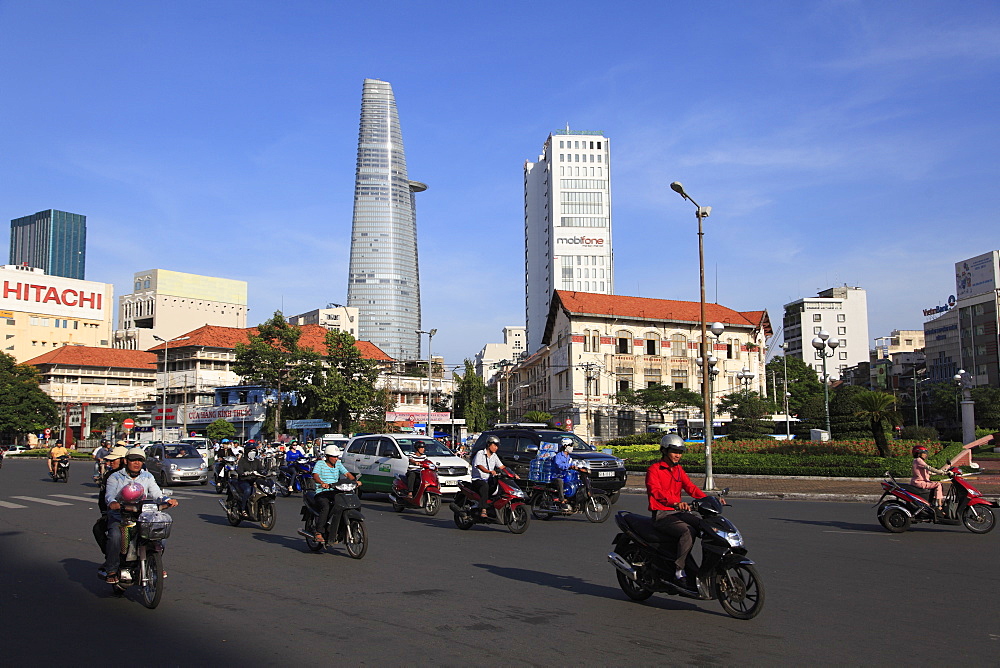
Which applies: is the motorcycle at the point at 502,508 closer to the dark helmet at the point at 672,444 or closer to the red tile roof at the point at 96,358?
the dark helmet at the point at 672,444

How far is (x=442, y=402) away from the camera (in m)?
78.8

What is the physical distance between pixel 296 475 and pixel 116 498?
14.6 meters

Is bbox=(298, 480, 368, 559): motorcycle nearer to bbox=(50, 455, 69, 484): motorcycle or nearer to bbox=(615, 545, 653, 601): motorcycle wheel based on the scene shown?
bbox=(615, 545, 653, 601): motorcycle wheel

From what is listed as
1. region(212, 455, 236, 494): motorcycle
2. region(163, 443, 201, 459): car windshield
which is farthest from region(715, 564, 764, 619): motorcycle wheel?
region(163, 443, 201, 459): car windshield

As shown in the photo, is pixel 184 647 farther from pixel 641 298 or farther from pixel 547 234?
pixel 547 234

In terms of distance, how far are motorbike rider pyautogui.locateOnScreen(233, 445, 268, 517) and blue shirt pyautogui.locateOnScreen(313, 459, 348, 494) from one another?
363cm

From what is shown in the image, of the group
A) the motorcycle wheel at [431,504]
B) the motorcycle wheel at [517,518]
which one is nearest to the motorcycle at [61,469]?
the motorcycle wheel at [431,504]

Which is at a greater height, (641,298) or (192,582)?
(641,298)

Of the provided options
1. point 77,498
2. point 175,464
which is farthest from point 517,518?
point 175,464

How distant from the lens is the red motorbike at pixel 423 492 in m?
17.0

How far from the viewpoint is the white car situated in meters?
19.5

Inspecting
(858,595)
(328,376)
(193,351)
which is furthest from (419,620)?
(193,351)

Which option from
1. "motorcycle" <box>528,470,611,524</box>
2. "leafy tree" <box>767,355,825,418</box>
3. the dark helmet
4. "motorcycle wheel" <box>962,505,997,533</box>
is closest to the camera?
the dark helmet

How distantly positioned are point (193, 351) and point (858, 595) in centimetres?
8281
